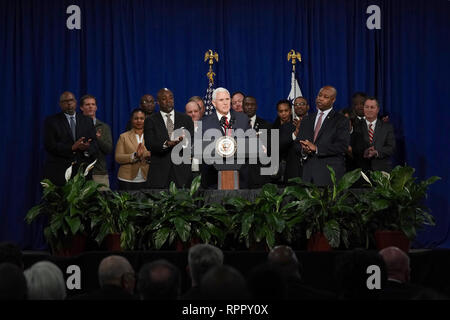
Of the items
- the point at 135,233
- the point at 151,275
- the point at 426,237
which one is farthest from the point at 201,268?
the point at 426,237

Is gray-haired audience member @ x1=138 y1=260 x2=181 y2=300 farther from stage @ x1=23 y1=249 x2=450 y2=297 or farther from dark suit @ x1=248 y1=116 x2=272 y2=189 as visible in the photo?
dark suit @ x1=248 y1=116 x2=272 y2=189

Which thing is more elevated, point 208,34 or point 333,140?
point 208,34

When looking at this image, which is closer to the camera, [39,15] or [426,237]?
[426,237]

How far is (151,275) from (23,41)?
23.4 ft

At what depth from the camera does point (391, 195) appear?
5445mm

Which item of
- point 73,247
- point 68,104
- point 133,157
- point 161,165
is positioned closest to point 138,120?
point 133,157

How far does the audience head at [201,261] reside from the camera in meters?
3.50

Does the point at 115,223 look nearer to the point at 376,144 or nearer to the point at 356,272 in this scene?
the point at 356,272

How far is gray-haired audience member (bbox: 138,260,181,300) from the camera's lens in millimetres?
2871

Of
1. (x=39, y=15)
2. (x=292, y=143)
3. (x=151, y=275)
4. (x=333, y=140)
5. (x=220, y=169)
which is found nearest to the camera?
(x=151, y=275)

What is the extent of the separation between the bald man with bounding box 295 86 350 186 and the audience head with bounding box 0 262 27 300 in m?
3.78

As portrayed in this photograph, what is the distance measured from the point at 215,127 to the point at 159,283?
3590mm
